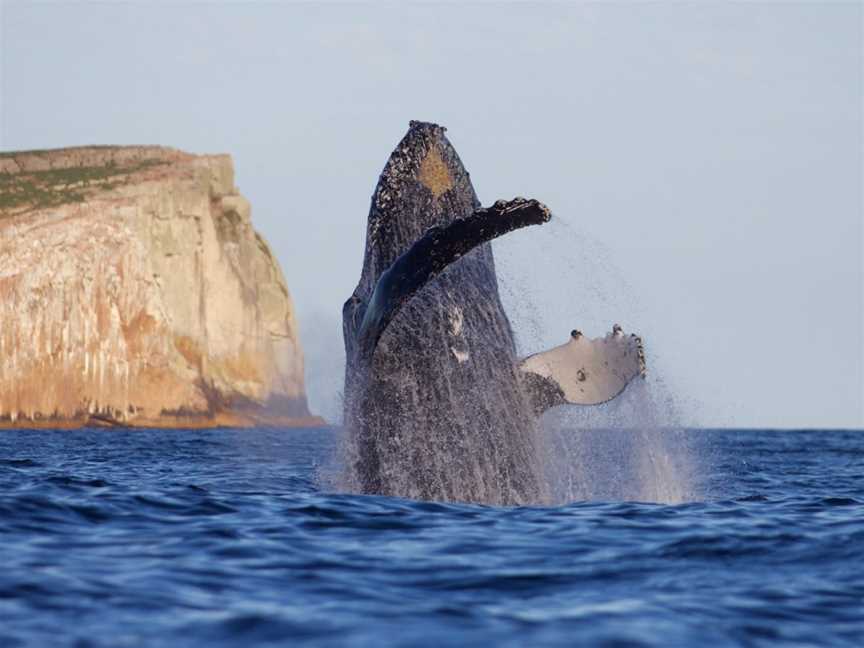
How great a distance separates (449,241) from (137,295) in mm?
74266

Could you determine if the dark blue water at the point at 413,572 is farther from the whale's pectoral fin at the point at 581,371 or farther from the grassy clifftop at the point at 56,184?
the grassy clifftop at the point at 56,184

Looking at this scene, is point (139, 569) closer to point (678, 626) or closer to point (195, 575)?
point (195, 575)

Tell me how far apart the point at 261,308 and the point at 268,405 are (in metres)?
8.15

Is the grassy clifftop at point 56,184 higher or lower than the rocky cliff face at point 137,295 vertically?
higher

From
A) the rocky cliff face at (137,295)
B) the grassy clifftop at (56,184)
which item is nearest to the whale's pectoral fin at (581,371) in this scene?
the rocky cliff face at (137,295)

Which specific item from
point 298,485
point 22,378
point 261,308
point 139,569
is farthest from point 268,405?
point 139,569

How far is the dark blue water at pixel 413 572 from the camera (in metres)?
6.49

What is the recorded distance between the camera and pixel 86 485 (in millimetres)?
13453

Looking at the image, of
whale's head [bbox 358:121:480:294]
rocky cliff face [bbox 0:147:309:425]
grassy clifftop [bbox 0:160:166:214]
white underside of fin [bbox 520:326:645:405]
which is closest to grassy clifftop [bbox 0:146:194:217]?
grassy clifftop [bbox 0:160:166:214]

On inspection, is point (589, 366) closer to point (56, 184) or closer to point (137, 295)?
point (137, 295)

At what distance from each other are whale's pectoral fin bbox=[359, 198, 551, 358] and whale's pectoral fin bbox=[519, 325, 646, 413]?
97.1 inches

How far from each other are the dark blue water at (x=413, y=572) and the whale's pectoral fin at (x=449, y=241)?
1.87 m

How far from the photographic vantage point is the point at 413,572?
805cm

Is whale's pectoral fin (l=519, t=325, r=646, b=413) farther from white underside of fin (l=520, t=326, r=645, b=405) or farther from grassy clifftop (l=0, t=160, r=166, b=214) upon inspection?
grassy clifftop (l=0, t=160, r=166, b=214)
